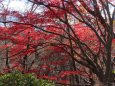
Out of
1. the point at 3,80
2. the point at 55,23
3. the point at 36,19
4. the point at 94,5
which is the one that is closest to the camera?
the point at 3,80

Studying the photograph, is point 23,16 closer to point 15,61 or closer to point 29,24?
point 29,24

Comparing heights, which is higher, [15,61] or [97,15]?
[97,15]

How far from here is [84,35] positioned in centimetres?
1225

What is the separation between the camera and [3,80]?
795 centimetres

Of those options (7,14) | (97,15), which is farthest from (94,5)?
(7,14)

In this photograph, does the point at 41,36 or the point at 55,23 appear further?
the point at 41,36

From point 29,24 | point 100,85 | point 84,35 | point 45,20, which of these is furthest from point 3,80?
point 84,35

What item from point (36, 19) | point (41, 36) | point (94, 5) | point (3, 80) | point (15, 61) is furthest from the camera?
point (15, 61)

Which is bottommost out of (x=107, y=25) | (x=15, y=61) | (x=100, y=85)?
(x=100, y=85)

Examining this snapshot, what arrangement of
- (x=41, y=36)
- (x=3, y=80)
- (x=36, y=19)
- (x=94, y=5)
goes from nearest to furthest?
(x=3, y=80)
(x=94, y=5)
(x=36, y=19)
(x=41, y=36)

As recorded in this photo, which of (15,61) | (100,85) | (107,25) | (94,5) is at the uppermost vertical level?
(94,5)

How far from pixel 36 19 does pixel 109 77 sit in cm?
328

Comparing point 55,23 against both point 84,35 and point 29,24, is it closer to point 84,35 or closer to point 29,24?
point 29,24

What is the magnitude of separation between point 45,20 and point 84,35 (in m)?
3.08
